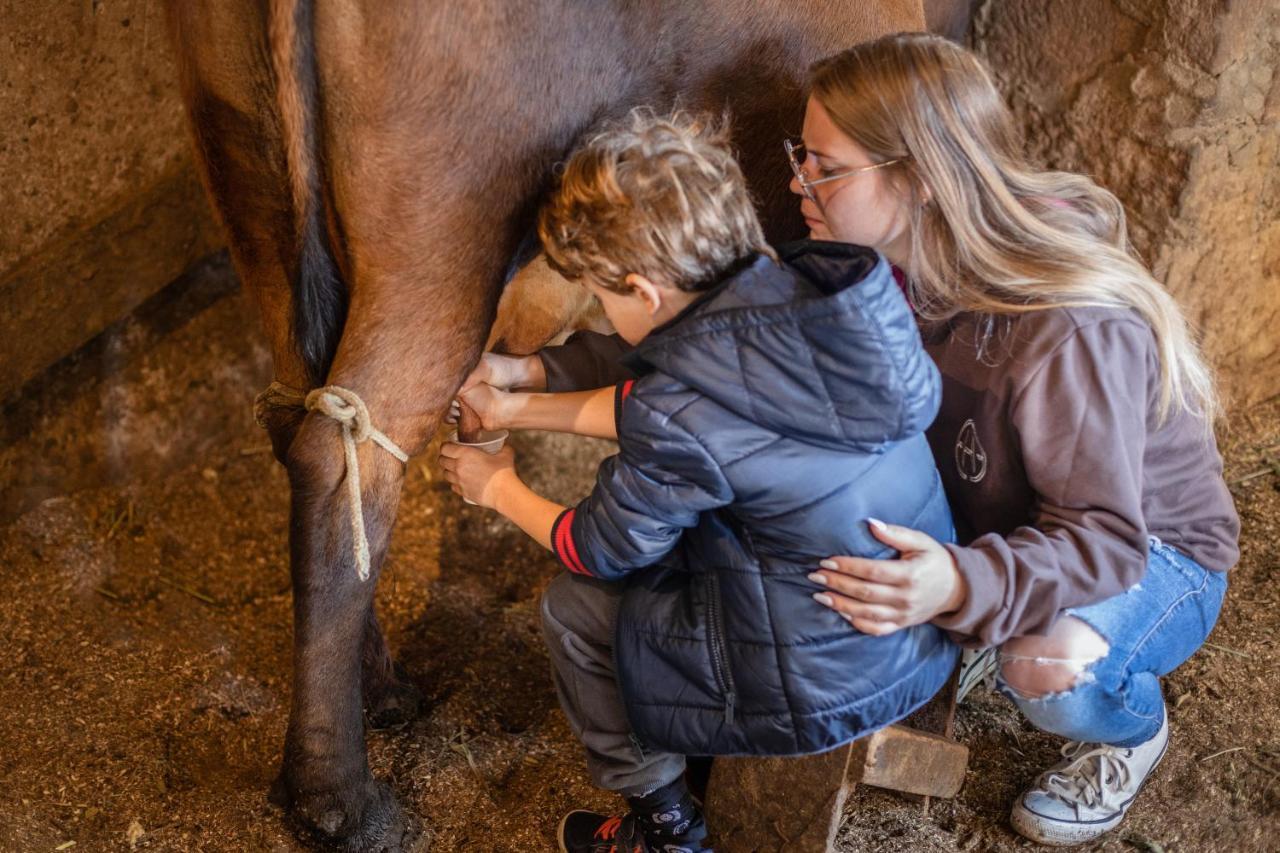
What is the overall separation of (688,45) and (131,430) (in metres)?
1.98

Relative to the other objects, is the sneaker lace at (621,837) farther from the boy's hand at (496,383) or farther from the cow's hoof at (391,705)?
the boy's hand at (496,383)

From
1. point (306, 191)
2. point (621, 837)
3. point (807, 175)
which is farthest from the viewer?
point (621, 837)

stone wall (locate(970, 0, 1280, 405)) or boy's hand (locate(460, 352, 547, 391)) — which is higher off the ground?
stone wall (locate(970, 0, 1280, 405))

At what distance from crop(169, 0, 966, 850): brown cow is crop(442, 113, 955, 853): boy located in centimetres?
16

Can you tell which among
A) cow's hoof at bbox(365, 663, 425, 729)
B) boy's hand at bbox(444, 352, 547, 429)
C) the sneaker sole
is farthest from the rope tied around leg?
the sneaker sole

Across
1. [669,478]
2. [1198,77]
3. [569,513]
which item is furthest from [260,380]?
[1198,77]

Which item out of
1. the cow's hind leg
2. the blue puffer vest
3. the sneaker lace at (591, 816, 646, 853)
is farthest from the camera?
the cow's hind leg

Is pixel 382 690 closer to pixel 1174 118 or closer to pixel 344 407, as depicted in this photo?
pixel 344 407

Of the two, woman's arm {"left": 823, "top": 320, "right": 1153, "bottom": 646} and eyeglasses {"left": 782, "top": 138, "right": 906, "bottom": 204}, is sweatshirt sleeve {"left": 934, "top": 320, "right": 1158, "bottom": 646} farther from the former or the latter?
eyeglasses {"left": 782, "top": 138, "right": 906, "bottom": 204}

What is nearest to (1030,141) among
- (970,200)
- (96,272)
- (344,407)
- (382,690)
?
(970,200)

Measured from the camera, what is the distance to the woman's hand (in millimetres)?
1659

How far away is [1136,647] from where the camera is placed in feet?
6.42

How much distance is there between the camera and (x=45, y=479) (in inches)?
119

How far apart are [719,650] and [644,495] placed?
0.90ft
